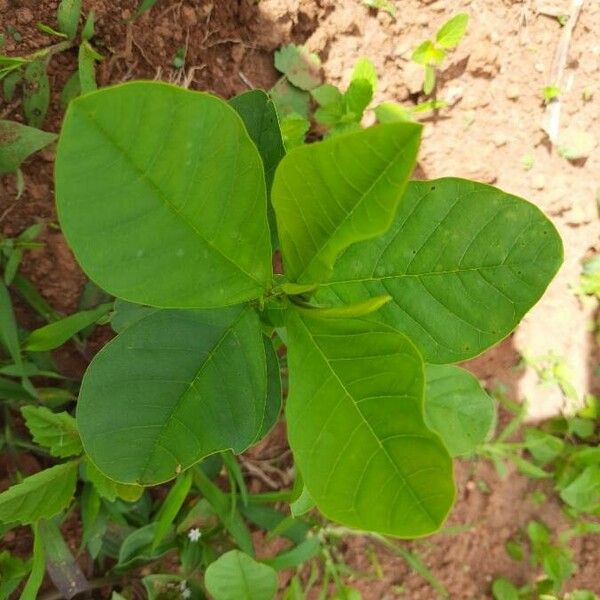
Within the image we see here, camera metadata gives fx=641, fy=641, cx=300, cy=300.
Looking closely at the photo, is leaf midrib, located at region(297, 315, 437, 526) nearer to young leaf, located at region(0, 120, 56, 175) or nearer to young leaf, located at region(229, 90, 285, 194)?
young leaf, located at region(229, 90, 285, 194)

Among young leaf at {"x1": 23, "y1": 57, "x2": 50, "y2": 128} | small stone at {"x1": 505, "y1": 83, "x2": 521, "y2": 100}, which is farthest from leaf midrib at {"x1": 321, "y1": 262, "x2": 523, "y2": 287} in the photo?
small stone at {"x1": 505, "y1": 83, "x2": 521, "y2": 100}

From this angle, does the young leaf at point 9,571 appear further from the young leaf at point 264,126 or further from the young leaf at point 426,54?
the young leaf at point 426,54

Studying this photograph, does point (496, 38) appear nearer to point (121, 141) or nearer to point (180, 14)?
point (180, 14)

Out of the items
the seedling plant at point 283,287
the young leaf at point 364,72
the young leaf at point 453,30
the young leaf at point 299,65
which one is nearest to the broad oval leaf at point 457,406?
the seedling plant at point 283,287

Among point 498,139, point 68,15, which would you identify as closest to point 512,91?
point 498,139

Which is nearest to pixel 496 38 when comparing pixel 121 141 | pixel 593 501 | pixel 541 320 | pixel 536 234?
pixel 541 320
